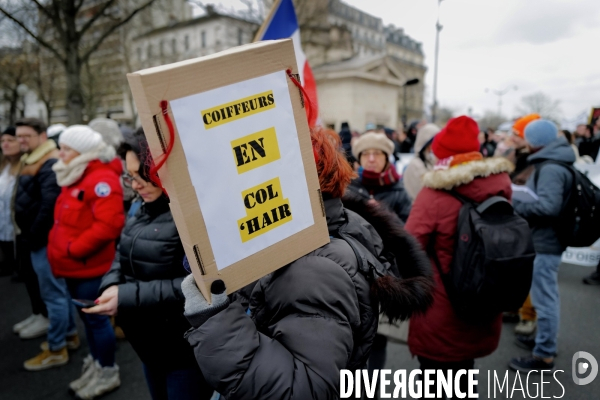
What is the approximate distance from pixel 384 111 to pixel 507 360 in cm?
2840

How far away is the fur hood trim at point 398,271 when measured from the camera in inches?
53.2

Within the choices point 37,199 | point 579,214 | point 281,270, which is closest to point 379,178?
point 579,214

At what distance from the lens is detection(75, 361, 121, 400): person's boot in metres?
3.20

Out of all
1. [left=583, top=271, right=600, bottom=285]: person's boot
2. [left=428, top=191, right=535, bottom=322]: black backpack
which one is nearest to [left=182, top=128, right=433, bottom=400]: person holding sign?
[left=428, top=191, right=535, bottom=322]: black backpack

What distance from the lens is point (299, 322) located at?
1.16 m

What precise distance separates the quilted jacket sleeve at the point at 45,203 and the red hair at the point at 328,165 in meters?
3.02

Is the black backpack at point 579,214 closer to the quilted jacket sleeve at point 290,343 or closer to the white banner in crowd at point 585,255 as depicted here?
the quilted jacket sleeve at point 290,343

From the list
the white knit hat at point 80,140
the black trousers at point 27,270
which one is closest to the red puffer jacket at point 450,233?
the white knit hat at point 80,140

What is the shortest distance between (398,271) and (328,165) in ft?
1.88

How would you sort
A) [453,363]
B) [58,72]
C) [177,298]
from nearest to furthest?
[177,298] < [453,363] < [58,72]

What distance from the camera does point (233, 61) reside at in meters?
1.03

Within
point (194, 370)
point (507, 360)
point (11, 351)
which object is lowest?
point (507, 360)

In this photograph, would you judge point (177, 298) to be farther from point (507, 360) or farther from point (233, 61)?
point (507, 360)

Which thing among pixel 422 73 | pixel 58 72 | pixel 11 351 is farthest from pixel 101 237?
pixel 422 73
